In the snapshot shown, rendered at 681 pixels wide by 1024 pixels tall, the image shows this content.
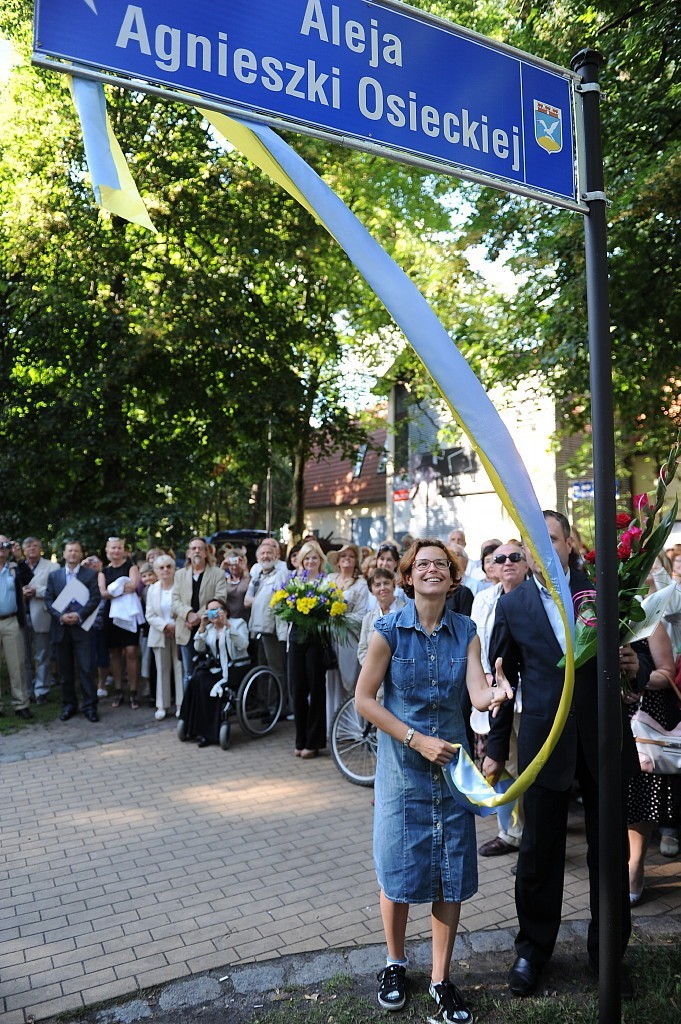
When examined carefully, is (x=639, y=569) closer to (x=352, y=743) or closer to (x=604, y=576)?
(x=604, y=576)

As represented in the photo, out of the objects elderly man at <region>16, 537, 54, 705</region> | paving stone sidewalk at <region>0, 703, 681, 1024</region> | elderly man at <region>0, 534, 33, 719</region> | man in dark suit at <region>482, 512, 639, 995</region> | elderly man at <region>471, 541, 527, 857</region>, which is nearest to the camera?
man in dark suit at <region>482, 512, 639, 995</region>

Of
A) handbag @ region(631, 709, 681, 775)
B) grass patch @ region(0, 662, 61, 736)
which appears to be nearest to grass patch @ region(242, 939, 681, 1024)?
handbag @ region(631, 709, 681, 775)

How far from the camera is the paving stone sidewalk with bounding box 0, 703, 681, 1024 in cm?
392

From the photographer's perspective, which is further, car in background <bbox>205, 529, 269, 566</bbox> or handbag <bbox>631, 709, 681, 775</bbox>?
car in background <bbox>205, 529, 269, 566</bbox>

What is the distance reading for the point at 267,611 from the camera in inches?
365

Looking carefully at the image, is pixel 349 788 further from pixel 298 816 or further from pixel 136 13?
pixel 136 13

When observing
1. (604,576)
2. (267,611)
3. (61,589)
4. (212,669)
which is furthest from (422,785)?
(61,589)

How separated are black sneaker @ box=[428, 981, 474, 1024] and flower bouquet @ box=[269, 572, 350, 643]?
440cm

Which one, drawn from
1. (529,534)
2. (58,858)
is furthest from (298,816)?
(529,534)

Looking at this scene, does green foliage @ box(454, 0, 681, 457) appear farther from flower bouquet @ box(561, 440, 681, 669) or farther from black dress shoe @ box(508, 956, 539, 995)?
black dress shoe @ box(508, 956, 539, 995)

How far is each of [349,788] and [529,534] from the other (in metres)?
5.08

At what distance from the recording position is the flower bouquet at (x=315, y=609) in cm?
764

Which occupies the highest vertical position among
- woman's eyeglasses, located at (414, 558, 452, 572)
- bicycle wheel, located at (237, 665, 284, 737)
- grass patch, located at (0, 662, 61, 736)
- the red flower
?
the red flower

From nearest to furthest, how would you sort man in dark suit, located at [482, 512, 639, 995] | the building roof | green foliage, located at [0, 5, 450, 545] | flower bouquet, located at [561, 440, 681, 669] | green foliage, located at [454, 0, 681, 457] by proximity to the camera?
flower bouquet, located at [561, 440, 681, 669] < man in dark suit, located at [482, 512, 639, 995] < green foliage, located at [454, 0, 681, 457] < green foliage, located at [0, 5, 450, 545] < the building roof
